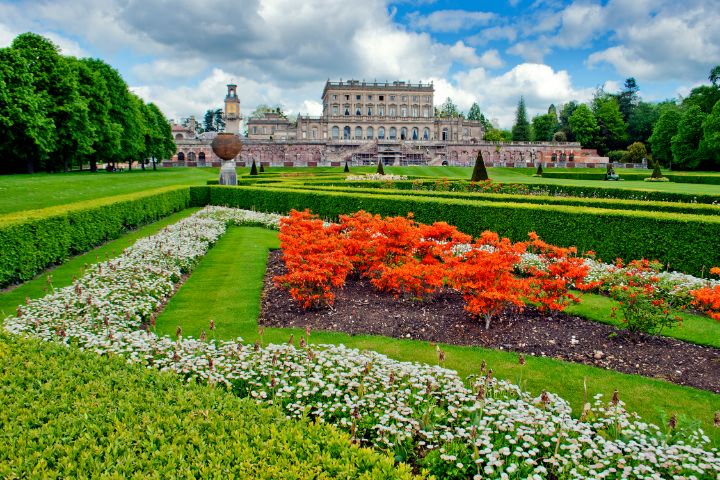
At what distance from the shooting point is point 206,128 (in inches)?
5344

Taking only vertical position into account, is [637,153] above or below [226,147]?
above

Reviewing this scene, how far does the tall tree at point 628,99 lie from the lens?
322ft

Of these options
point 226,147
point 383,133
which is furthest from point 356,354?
point 383,133

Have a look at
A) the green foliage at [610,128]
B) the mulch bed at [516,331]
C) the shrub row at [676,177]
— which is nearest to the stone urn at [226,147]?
the mulch bed at [516,331]

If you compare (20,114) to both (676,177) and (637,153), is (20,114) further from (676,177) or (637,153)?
(637,153)

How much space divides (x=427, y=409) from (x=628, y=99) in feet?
368

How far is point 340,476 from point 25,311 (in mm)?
6803

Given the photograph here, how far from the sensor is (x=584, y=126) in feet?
297

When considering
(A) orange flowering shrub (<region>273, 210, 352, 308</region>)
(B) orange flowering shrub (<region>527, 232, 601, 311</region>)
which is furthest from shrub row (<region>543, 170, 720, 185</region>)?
(A) orange flowering shrub (<region>273, 210, 352, 308</region>)

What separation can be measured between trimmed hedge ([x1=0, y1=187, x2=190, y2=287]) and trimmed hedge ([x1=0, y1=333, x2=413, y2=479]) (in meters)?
7.28

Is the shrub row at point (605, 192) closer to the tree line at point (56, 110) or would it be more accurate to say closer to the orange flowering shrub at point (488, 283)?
the orange flowering shrub at point (488, 283)

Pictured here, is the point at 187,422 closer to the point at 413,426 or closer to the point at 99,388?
the point at 99,388

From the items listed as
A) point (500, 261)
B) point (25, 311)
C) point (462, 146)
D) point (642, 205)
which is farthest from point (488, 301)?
point (462, 146)

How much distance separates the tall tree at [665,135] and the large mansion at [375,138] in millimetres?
10922
